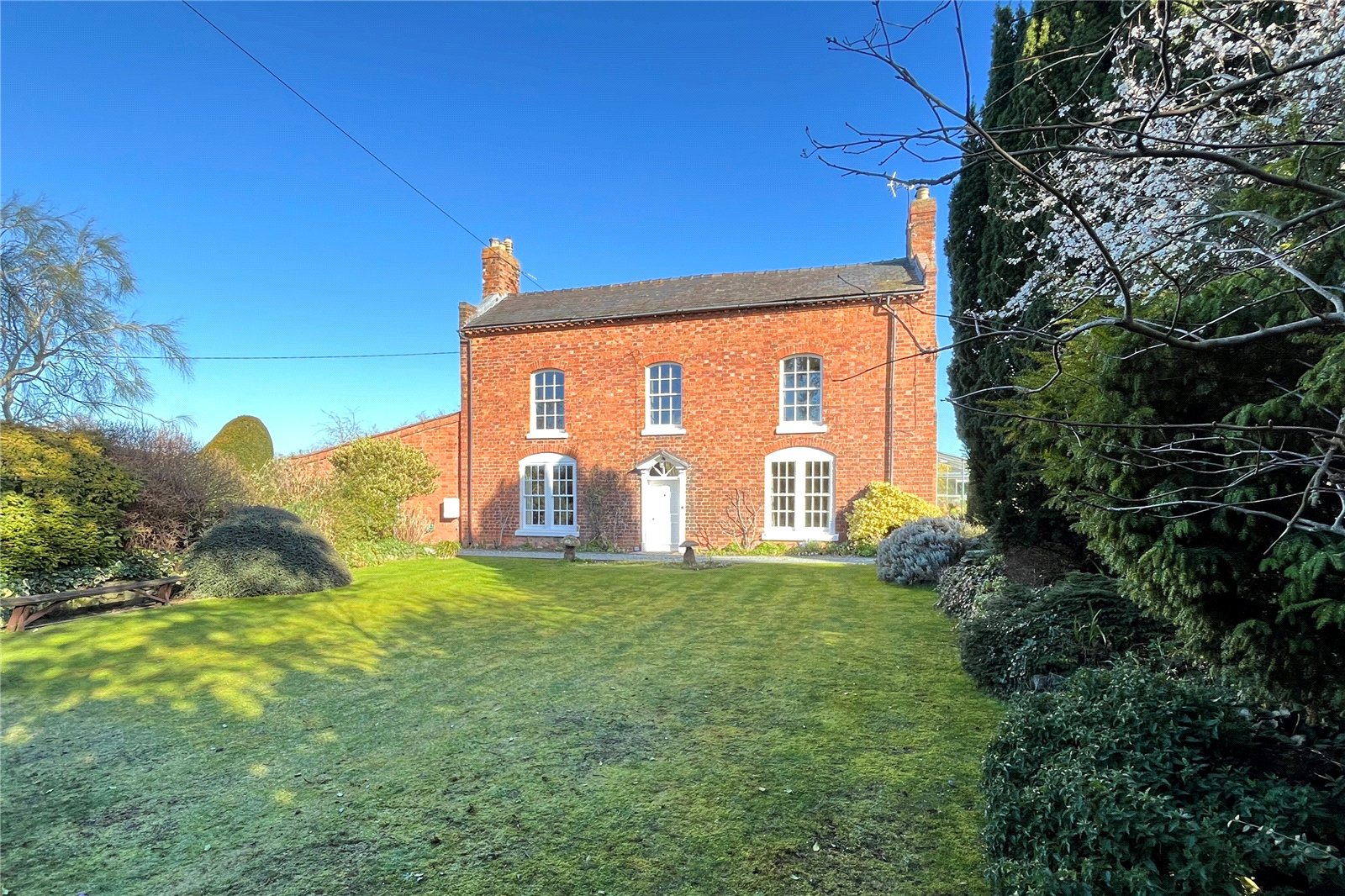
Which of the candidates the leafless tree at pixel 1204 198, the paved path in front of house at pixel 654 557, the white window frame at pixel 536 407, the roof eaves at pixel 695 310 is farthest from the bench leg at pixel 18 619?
the roof eaves at pixel 695 310

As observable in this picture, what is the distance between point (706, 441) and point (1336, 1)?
14153 millimetres

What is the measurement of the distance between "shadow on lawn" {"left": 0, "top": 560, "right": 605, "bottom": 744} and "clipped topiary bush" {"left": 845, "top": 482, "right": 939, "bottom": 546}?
8.47 meters

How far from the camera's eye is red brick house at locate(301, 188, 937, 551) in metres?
15.5

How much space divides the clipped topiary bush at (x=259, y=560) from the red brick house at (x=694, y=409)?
337 inches

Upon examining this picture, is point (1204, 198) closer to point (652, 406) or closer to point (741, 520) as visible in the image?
point (741, 520)

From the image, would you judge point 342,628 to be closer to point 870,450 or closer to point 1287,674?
point 1287,674

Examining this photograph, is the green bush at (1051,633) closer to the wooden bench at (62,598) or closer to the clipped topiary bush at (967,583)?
the clipped topiary bush at (967,583)

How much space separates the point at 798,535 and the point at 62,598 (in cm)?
1399

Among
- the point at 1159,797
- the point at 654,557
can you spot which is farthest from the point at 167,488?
the point at 1159,797

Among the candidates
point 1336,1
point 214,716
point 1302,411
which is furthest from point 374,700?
point 1336,1

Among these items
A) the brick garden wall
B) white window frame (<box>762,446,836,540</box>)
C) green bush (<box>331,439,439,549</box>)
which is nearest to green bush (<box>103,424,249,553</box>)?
green bush (<box>331,439,439,549</box>)

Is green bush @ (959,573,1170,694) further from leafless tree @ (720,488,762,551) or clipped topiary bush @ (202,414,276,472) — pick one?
clipped topiary bush @ (202,414,276,472)

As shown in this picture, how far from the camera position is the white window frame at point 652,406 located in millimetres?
17141

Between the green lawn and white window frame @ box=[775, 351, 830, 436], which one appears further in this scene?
white window frame @ box=[775, 351, 830, 436]
